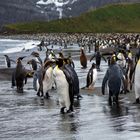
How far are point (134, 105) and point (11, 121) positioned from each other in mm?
3601

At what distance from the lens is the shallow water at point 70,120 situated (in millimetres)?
11250

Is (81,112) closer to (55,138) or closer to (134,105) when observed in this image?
(134,105)

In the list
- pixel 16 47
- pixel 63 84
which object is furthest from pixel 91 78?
pixel 16 47

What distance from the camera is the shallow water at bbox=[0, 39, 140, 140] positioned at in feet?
36.9

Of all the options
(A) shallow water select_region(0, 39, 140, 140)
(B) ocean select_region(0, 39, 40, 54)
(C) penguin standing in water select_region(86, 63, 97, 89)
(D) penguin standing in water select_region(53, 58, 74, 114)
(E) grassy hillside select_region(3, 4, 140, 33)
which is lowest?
(B) ocean select_region(0, 39, 40, 54)

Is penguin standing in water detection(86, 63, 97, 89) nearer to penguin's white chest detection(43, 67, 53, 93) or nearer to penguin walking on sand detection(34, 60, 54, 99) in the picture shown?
penguin walking on sand detection(34, 60, 54, 99)

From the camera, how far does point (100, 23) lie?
169 meters

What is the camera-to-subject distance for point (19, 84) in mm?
Answer: 22078

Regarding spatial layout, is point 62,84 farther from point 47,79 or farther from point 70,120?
point 47,79

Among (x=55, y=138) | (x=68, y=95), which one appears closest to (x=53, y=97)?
(x=68, y=95)

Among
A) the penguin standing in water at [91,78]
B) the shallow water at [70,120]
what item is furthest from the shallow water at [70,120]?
the penguin standing in water at [91,78]

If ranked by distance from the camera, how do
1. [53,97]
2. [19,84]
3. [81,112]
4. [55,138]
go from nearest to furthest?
[55,138], [81,112], [53,97], [19,84]

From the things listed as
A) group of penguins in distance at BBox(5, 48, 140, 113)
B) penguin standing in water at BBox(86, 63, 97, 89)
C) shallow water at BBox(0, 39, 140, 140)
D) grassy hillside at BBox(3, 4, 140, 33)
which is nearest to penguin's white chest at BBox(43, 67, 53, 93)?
group of penguins in distance at BBox(5, 48, 140, 113)

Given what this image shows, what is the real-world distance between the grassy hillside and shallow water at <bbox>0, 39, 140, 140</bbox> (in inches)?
5670
